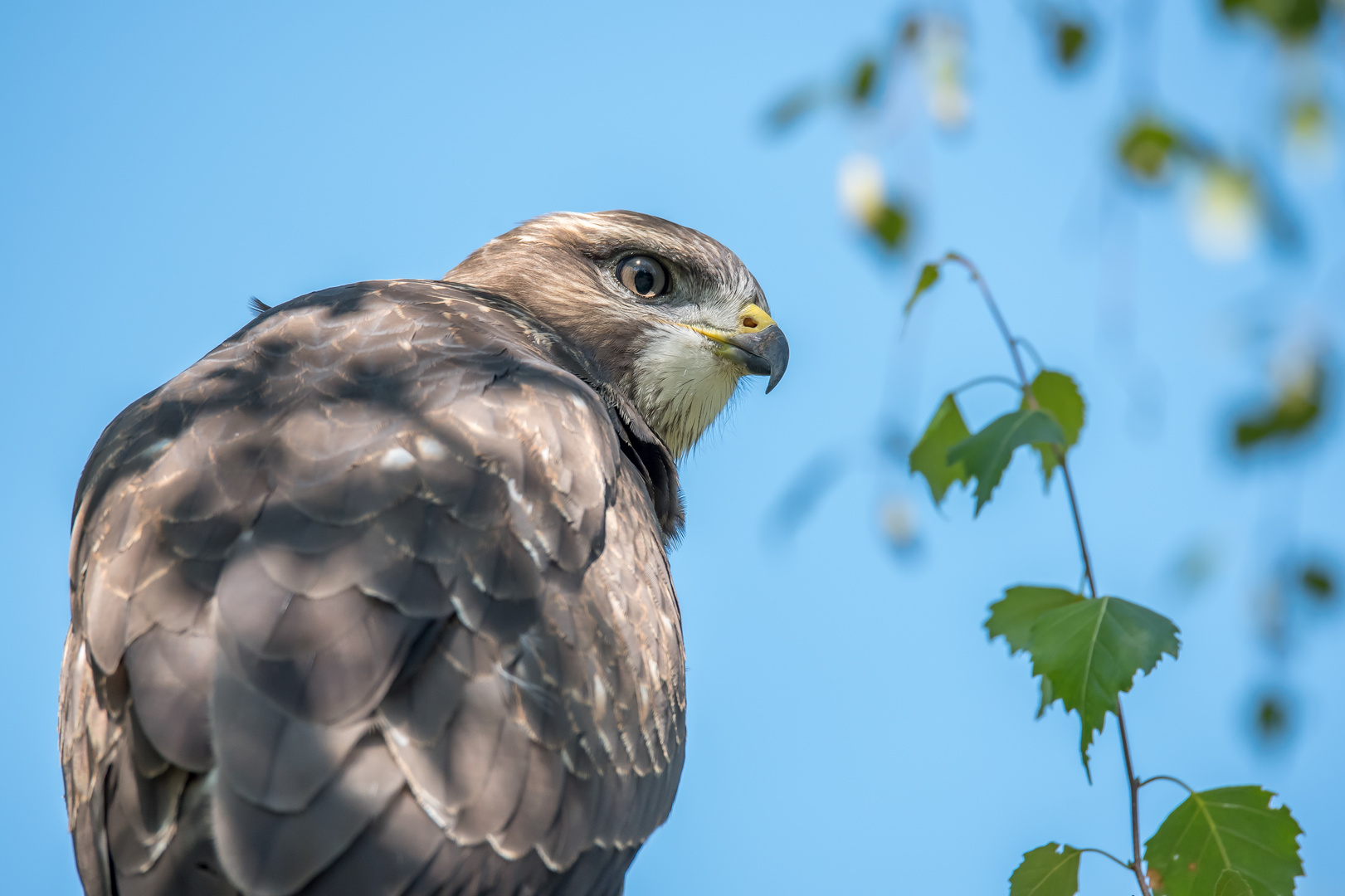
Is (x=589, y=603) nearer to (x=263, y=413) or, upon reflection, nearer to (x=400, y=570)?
A: (x=400, y=570)

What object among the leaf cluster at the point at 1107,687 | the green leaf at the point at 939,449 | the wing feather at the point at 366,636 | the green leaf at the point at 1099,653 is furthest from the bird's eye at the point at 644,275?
the green leaf at the point at 1099,653

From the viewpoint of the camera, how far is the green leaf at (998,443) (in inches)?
110

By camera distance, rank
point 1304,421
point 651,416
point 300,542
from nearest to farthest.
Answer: point 1304,421 → point 300,542 → point 651,416

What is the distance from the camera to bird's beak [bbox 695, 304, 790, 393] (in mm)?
5836

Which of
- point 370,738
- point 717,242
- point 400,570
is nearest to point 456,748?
point 370,738

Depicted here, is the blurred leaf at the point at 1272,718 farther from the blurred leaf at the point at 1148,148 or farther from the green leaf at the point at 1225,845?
the blurred leaf at the point at 1148,148

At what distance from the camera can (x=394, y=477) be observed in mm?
3363

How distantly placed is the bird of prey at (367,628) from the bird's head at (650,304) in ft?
4.52

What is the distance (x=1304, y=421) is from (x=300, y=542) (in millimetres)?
2354

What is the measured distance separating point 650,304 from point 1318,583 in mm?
3545

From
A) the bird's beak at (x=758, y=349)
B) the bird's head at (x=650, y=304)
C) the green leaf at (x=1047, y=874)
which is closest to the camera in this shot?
the green leaf at (x=1047, y=874)

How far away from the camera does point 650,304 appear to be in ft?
19.4

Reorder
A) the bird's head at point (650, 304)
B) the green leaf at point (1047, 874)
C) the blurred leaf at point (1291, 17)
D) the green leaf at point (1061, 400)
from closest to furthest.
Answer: the blurred leaf at point (1291, 17) → the green leaf at point (1047, 874) → the green leaf at point (1061, 400) → the bird's head at point (650, 304)

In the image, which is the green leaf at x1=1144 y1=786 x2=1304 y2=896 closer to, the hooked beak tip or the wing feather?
the wing feather
